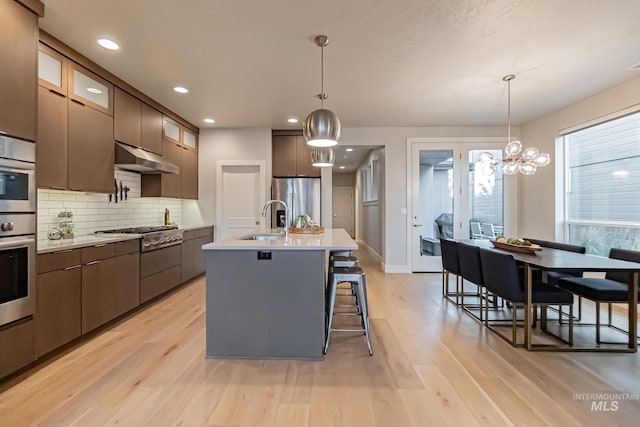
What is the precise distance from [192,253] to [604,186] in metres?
5.82

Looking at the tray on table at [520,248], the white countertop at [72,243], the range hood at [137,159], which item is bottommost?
the tray on table at [520,248]

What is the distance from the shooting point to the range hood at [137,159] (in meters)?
3.39

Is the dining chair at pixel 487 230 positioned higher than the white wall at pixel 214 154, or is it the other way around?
the white wall at pixel 214 154

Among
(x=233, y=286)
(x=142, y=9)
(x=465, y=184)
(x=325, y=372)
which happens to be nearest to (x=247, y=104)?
(x=142, y=9)

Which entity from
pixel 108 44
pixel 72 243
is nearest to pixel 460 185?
pixel 108 44

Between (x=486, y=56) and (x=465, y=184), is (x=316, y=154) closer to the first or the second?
(x=486, y=56)

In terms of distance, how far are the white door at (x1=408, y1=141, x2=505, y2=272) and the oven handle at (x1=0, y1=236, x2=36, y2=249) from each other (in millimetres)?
5015

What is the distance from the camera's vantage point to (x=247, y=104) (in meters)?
4.26

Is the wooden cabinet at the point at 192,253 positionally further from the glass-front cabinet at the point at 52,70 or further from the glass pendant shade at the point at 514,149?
the glass pendant shade at the point at 514,149

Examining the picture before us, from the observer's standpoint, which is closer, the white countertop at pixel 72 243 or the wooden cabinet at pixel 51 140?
the white countertop at pixel 72 243

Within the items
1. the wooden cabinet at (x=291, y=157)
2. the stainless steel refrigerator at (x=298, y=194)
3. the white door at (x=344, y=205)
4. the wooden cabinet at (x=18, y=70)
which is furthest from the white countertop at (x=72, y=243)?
the white door at (x=344, y=205)

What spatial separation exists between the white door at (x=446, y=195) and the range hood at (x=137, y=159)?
4.03 meters

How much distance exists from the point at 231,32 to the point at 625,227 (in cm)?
488

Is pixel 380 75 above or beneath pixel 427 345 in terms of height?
above
